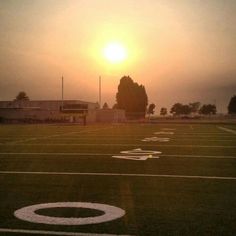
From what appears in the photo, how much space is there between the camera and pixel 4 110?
81562mm

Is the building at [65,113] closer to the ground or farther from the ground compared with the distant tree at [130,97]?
closer to the ground

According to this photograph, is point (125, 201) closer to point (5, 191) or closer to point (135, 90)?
point (5, 191)

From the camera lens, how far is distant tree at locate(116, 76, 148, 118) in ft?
349

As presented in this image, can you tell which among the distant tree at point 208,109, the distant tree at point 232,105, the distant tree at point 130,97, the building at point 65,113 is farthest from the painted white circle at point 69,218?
the distant tree at point 208,109

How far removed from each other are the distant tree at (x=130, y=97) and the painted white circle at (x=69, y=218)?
3882 inches

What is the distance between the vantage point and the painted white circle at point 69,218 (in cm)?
558

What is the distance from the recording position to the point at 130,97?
106 m

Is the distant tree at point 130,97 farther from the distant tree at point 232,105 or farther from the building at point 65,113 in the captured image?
the distant tree at point 232,105

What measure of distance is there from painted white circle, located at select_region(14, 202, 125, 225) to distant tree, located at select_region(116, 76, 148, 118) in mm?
98615

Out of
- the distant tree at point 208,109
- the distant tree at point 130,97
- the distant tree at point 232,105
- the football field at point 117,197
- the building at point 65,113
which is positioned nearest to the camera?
the football field at point 117,197

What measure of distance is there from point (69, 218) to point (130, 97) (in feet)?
331

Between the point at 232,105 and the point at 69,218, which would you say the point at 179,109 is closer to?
the point at 232,105

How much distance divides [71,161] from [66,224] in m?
6.92

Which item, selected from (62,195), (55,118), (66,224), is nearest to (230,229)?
(66,224)
